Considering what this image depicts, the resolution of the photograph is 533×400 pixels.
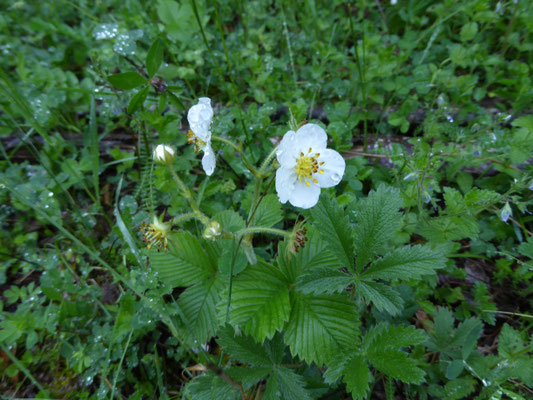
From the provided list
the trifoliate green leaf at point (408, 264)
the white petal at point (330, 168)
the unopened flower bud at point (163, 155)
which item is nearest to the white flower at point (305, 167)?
the white petal at point (330, 168)

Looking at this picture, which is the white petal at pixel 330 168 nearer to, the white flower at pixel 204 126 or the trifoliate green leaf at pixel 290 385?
the white flower at pixel 204 126

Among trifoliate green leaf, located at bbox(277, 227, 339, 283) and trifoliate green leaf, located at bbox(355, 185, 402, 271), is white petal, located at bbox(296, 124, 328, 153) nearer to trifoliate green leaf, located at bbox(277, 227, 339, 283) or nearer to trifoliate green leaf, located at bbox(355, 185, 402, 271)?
trifoliate green leaf, located at bbox(355, 185, 402, 271)

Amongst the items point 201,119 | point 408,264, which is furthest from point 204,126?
point 408,264

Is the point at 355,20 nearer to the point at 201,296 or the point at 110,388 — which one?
the point at 201,296

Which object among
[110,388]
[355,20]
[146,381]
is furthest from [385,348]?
[355,20]

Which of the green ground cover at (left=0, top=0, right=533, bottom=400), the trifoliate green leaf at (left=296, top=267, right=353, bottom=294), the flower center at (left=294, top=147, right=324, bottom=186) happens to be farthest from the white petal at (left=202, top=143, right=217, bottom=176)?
the trifoliate green leaf at (left=296, top=267, right=353, bottom=294)

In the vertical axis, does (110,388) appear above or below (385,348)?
below

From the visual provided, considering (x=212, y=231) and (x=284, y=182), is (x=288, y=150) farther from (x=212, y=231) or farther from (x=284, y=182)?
(x=212, y=231)
